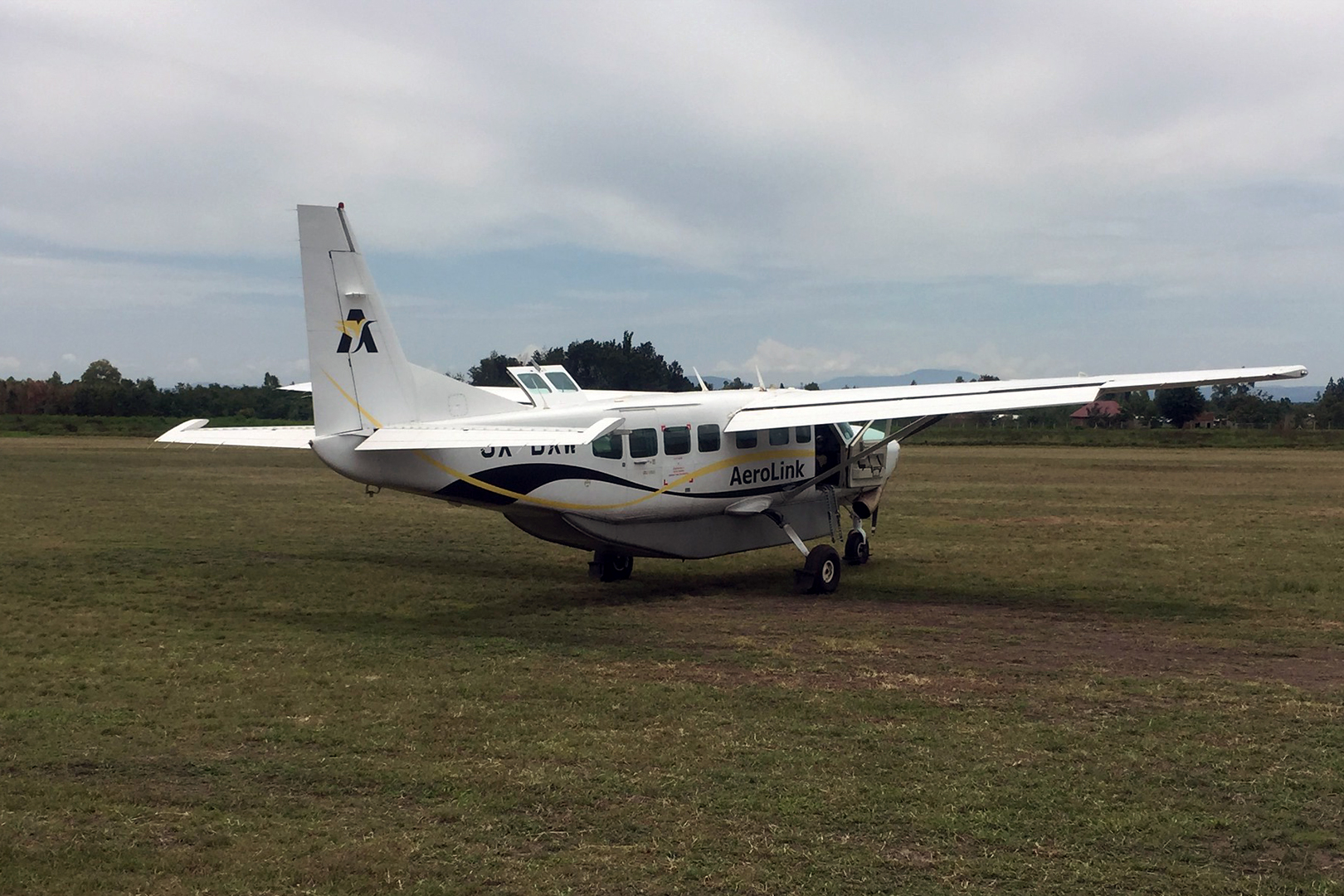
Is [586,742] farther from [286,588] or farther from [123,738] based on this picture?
[286,588]

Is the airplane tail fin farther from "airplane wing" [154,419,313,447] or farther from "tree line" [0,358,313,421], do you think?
"tree line" [0,358,313,421]

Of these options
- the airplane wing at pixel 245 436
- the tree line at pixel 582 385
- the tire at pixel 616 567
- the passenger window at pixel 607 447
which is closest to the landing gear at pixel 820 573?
the tire at pixel 616 567

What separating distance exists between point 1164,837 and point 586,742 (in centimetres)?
346

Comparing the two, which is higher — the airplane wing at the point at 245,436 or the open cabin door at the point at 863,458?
the airplane wing at the point at 245,436

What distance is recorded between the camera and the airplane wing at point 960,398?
13.2 m

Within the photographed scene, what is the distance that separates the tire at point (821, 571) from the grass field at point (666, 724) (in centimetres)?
42

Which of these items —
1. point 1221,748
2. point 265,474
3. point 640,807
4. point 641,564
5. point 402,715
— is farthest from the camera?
point 265,474

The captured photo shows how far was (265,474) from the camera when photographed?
36500 millimetres

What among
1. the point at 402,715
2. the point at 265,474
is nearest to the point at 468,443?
the point at 402,715

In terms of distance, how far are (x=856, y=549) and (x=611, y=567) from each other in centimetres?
389

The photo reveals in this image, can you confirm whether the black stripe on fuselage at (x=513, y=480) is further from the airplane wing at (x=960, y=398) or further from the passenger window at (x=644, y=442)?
the airplane wing at (x=960, y=398)

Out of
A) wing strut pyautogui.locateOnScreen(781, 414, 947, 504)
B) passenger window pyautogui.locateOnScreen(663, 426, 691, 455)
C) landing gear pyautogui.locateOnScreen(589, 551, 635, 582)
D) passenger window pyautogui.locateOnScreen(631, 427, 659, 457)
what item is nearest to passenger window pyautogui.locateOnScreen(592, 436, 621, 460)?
passenger window pyautogui.locateOnScreen(631, 427, 659, 457)

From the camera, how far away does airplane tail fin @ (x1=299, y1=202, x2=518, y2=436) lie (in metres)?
12.0

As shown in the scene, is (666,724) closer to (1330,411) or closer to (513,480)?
(513,480)
